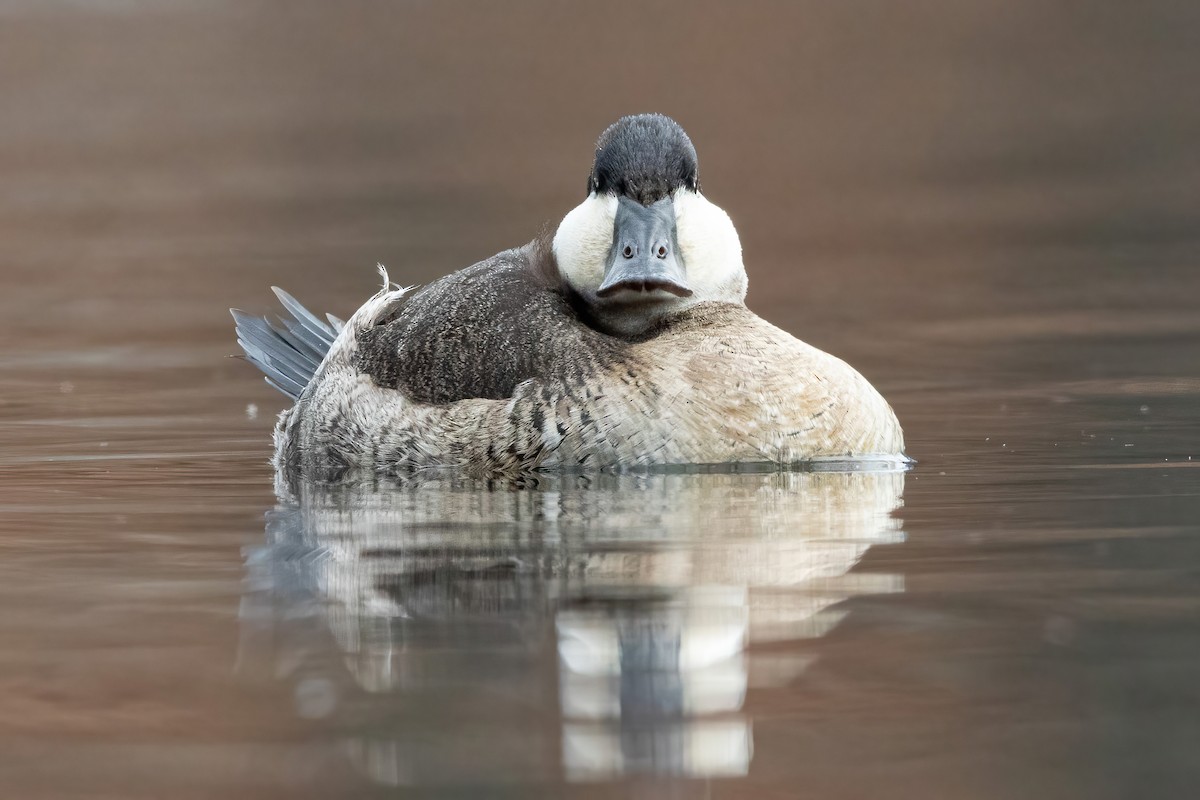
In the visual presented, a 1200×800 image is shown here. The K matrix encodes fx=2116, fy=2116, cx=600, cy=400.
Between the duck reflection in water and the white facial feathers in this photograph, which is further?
the white facial feathers

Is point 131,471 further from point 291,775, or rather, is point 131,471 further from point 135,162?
point 135,162

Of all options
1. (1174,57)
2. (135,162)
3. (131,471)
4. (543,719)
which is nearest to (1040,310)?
(131,471)

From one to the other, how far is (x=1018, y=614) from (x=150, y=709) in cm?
236

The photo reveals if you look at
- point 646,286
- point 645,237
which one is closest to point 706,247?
point 645,237

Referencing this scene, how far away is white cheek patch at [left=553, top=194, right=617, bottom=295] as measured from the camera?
9203 mm

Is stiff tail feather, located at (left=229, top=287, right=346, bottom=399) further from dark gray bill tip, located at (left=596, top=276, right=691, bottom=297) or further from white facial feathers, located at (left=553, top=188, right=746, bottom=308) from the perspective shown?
dark gray bill tip, located at (left=596, top=276, right=691, bottom=297)

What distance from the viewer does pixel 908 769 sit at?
4.46m

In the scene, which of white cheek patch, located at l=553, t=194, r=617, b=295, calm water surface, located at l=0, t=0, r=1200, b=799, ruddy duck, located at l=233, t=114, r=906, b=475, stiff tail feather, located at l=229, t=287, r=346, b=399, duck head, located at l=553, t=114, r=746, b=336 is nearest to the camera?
calm water surface, located at l=0, t=0, r=1200, b=799

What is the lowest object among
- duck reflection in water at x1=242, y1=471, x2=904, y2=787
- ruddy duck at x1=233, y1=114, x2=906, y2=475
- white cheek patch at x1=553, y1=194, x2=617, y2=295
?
duck reflection in water at x1=242, y1=471, x2=904, y2=787

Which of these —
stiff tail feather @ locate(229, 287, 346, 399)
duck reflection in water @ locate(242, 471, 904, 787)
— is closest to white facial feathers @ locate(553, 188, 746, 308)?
duck reflection in water @ locate(242, 471, 904, 787)

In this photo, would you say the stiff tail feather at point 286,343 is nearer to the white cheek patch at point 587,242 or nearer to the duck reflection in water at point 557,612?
the white cheek patch at point 587,242

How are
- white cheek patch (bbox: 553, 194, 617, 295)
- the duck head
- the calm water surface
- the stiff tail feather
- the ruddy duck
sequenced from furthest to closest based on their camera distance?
the stiff tail feather
white cheek patch (bbox: 553, 194, 617, 295)
the duck head
the ruddy duck
the calm water surface

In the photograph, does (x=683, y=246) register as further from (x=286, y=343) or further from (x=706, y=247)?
(x=286, y=343)

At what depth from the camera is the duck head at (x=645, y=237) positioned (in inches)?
351
